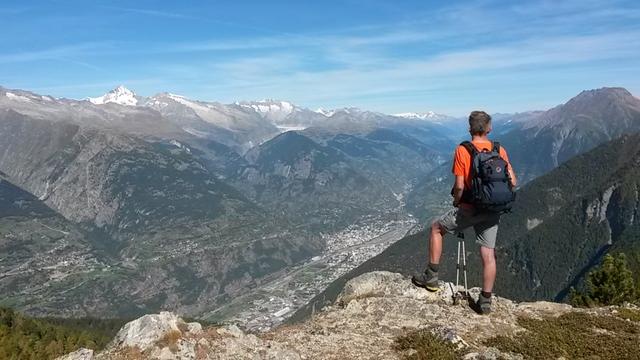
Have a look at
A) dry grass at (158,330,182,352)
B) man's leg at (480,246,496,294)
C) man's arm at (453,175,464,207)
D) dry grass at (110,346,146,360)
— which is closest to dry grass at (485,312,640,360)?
man's leg at (480,246,496,294)

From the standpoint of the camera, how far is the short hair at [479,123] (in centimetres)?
1719

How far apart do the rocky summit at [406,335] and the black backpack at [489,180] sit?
5.20 m

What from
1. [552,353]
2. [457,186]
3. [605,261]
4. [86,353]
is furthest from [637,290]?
[86,353]

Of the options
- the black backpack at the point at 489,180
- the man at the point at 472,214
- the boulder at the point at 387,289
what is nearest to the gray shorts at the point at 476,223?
the man at the point at 472,214

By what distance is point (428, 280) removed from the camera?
2092 cm

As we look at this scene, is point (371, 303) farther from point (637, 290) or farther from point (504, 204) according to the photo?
point (637, 290)

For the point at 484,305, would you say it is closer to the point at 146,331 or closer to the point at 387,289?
the point at 387,289

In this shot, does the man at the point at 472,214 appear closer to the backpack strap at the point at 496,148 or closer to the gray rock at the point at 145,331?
the backpack strap at the point at 496,148

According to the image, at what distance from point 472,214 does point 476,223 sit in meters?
0.46

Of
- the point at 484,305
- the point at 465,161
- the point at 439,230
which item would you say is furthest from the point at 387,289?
the point at 465,161

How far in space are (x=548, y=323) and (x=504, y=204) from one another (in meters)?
8.31

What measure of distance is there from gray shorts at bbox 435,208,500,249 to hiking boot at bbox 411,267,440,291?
9.22ft

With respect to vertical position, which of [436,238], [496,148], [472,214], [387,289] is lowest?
[387,289]

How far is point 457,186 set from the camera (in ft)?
55.5
